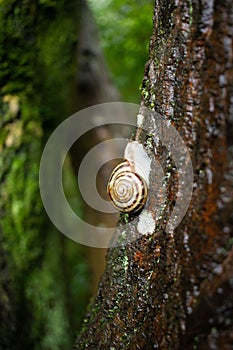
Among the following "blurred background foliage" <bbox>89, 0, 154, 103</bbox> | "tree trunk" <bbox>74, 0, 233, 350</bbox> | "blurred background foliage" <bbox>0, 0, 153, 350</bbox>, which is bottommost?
"tree trunk" <bbox>74, 0, 233, 350</bbox>

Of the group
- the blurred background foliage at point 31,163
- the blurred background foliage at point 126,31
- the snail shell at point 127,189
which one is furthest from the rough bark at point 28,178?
the snail shell at point 127,189

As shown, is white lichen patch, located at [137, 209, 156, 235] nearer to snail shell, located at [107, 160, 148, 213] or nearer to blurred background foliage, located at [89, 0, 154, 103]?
snail shell, located at [107, 160, 148, 213]

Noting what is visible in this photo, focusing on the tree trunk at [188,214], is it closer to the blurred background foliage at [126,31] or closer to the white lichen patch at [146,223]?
the white lichen patch at [146,223]

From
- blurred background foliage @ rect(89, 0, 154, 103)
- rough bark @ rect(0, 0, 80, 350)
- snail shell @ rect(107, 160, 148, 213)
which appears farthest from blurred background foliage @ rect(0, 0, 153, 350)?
snail shell @ rect(107, 160, 148, 213)

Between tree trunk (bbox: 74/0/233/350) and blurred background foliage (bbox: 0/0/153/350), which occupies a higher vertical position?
blurred background foliage (bbox: 0/0/153/350)

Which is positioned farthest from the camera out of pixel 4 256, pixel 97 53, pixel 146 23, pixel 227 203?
pixel 97 53

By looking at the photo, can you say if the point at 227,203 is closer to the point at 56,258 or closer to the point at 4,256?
the point at 4,256

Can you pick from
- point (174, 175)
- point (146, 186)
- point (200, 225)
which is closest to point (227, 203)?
point (200, 225)
